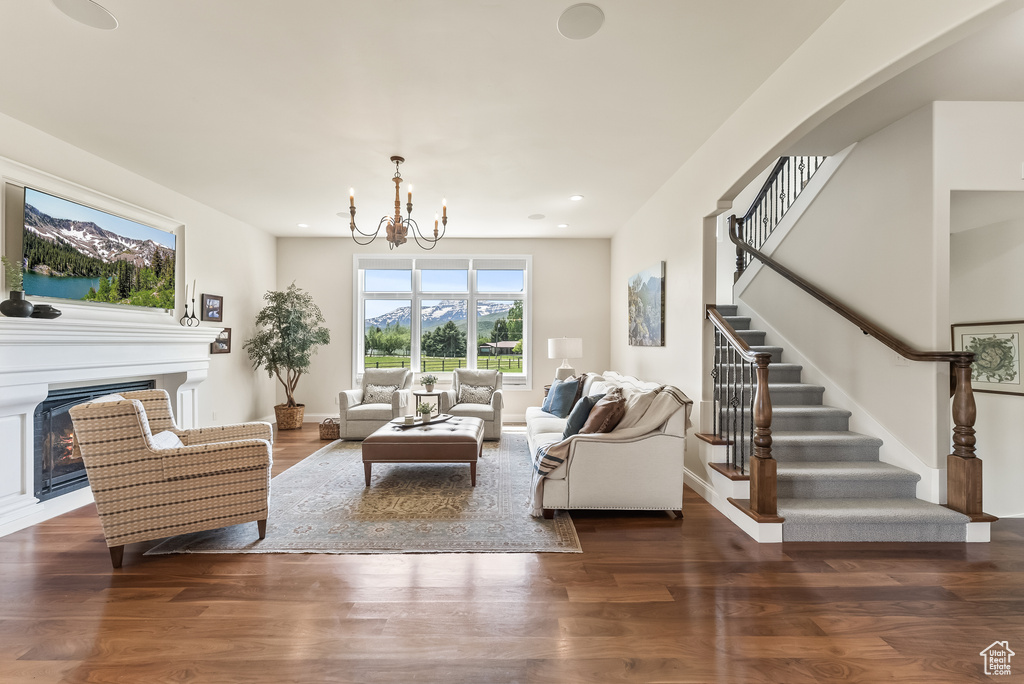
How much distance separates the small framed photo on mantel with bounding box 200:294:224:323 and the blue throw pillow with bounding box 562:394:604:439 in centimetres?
445

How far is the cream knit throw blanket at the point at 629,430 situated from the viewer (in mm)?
3189

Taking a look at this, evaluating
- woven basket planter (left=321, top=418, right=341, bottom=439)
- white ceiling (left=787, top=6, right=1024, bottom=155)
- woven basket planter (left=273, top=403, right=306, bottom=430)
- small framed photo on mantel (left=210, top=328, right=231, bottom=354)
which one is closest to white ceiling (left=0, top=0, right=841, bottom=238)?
white ceiling (left=787, top=6, right=1024, bottom=155)

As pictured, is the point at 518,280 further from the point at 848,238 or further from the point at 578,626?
the point at 578,626

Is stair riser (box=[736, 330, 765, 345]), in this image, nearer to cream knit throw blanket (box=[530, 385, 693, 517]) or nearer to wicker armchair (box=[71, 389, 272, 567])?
cream knit throw blanket (box=[530, 385, 693, 517])

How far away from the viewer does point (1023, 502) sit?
3.70 meters

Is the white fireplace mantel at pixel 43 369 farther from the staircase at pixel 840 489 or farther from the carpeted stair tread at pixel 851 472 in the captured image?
the carpeted stair tread at pixel 851 472

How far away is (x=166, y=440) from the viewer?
2.89 meters

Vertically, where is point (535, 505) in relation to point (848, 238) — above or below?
below

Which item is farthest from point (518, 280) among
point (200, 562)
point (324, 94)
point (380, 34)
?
point (200, 562)

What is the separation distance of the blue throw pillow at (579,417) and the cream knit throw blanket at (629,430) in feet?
1.09

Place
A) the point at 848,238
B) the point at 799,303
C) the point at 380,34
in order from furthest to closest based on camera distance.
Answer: the point at 799,303
the point at 848,238
the point at 380,34

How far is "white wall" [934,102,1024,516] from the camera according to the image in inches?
117

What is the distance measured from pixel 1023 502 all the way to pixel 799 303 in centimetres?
224

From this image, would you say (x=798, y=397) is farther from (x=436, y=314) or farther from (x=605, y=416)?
(x=436, y=314)
